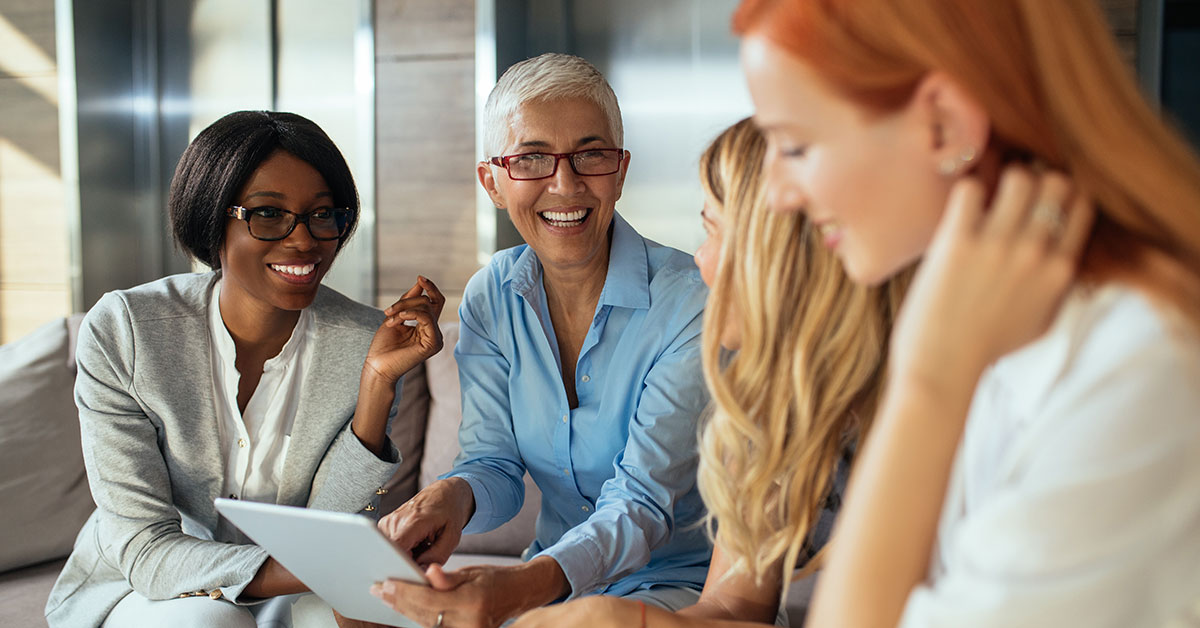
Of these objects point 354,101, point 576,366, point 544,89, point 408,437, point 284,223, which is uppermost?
point 354,101

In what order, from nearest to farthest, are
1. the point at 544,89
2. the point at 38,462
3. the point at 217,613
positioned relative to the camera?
the point at 217,613 < the point at 544,89 < the point at 38,462

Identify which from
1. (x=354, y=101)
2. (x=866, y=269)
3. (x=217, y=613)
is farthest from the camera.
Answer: (x=354, y=101)

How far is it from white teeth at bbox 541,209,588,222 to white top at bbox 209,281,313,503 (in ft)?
1.72

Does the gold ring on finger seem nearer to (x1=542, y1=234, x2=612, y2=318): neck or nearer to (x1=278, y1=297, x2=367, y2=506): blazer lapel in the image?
(x1=542, y1=234, x2=612, y2=318): neck

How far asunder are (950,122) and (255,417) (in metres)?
1.45

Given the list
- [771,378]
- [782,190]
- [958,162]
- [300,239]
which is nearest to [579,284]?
[300,239]

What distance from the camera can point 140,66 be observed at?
4117 millimetres

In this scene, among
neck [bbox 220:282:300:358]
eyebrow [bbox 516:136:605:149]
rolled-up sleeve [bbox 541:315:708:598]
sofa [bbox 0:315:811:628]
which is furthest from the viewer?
sofa [bbox 0:315:811:628]

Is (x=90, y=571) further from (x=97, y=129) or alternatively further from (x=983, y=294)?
(x=97, y=129)

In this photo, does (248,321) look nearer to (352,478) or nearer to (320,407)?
(320,407)

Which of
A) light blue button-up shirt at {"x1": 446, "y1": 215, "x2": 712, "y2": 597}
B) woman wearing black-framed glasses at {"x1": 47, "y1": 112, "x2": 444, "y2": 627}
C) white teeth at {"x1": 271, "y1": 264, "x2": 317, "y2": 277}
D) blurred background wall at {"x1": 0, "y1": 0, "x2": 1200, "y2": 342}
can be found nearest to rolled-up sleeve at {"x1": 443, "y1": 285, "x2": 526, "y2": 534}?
light blue button-up shirt at {"x1": 446, "y1": 215, "x2": 712, "y2": 597}

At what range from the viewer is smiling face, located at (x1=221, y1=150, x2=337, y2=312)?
1723 mm

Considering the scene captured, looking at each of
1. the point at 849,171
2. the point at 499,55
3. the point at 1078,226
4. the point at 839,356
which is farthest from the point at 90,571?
the point at 499,55

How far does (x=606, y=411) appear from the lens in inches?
67.5
